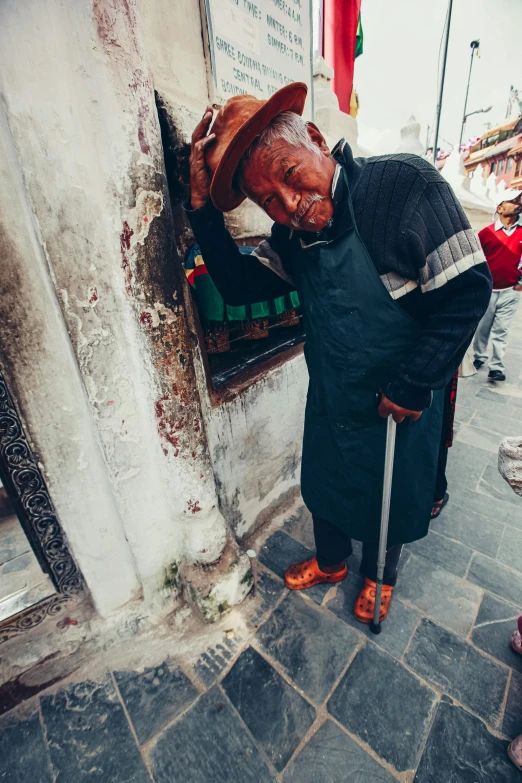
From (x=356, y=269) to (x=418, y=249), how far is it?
0.73ft

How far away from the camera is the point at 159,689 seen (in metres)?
1.76

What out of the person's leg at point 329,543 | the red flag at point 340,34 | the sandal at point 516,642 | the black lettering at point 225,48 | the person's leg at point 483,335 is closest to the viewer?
the sandal at point 516,642

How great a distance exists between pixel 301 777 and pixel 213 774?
14.3 inches

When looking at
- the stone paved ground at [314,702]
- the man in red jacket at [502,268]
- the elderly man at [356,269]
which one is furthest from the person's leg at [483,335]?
the elderly man at [356,269]

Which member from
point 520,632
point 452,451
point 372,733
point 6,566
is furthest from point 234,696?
point 452,451

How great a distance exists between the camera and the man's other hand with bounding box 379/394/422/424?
57.1 inches

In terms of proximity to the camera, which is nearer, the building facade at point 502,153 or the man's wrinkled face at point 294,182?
the man's wrinkled face at point 294,182

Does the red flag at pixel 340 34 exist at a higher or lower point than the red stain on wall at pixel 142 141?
higher

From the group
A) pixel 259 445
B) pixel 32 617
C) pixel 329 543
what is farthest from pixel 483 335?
pixel 32 617

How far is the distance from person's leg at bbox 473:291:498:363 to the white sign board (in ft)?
13.2

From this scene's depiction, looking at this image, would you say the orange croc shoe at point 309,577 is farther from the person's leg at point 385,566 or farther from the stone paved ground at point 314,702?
the person's leg at point 385,566

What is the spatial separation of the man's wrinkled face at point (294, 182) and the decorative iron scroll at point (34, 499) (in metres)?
1.28

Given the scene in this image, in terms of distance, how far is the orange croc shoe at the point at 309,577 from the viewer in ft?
7.29

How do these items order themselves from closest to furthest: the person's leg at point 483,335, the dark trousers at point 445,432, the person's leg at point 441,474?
1. the dark trousers at point 445,432
2. the person's leg at point 441,474
3. the person's leg at point 483,335
